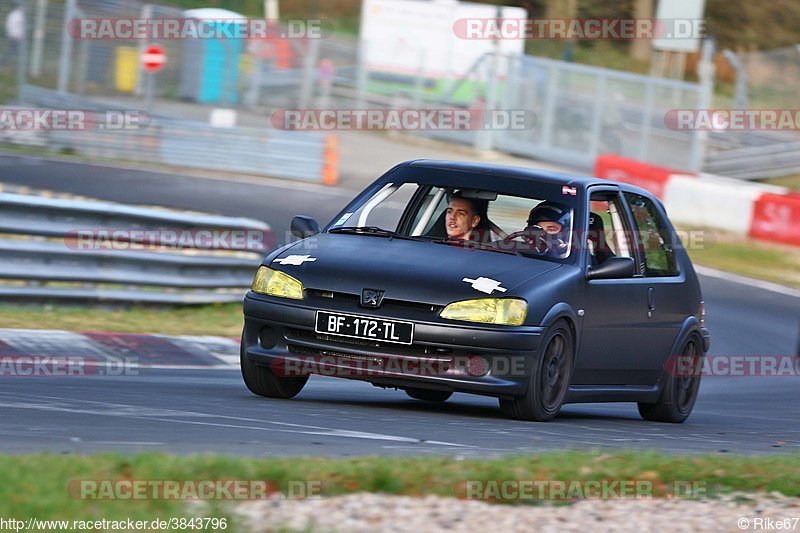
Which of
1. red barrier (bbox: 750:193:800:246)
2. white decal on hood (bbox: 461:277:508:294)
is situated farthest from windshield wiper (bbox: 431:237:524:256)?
red barrier (bbox: 750:193:800:246)

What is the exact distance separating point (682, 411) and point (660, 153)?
871 inches

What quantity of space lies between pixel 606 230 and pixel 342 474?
447 cm

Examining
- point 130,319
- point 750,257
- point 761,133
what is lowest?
point 130,319

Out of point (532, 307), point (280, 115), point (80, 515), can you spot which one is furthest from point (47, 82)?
point (80, 515)

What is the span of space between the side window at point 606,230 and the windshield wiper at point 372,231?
111 cm

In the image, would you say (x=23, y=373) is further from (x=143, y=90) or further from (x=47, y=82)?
(x=143, y=90)

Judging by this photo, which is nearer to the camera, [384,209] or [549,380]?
[549,380]

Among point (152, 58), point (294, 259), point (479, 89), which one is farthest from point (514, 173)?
point (479, 89)

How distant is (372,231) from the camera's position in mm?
9023

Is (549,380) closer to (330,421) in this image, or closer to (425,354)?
(425,354)

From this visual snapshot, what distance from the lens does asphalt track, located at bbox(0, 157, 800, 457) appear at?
20.8ft

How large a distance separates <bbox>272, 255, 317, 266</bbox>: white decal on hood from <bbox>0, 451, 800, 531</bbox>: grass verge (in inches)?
92.2

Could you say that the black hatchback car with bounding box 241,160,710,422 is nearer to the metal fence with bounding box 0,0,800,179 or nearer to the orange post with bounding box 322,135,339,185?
the orange post with bounding box 322,135,339,185

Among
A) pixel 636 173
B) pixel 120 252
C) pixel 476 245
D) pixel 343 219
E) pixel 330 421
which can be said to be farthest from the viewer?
pixel 636 173
